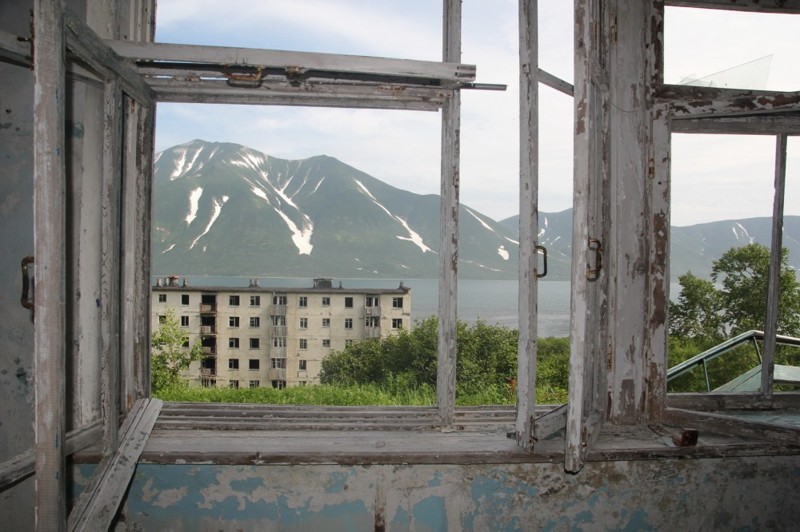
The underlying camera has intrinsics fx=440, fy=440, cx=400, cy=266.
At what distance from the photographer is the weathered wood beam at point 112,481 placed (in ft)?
4.26

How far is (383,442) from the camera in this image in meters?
1.57

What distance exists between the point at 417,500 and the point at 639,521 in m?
0.77

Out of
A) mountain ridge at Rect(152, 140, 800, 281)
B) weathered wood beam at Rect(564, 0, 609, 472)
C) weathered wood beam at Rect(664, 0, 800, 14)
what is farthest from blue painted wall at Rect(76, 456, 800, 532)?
mountain ridge at Rect(152, 140, 800, 281)

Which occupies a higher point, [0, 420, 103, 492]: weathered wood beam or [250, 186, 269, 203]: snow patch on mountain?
[250, 186, 269, 203]: snow patch on mountain

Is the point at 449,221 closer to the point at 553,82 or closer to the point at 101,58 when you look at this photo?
the point at 553,82

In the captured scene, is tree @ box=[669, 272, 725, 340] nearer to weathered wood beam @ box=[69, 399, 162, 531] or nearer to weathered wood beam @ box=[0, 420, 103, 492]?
weathered wood beam @ box=[69, 399, 162, 531]

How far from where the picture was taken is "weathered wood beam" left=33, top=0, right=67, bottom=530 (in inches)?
40.0

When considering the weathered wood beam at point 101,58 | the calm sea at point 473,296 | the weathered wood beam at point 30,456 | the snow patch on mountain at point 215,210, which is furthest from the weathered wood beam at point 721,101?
the snow patch on mountain at point 215,210

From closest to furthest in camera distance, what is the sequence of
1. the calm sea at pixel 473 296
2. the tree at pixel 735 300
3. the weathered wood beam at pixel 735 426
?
1. the weathered wood beam at pixel 735 426
2. the tree at pixel 735 300
3. the calm sea at pixel 473 296

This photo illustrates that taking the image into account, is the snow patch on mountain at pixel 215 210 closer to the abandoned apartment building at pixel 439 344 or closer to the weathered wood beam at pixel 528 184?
the abandoned apartment building at pixel 439 344

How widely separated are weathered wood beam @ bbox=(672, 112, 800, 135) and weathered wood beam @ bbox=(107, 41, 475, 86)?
943 millimetres

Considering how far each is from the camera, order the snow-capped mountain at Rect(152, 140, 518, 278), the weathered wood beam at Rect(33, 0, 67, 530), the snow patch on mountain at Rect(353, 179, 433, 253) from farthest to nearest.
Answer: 1. the snow patch on mountain at Rect(353, 179, 433, 253)
2. the snow-capped mountain at Rect(152, 140, 518, 278)
3. the weathered wood beam at Rect(33, 0, 67, 530)

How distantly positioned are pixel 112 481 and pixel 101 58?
131cm

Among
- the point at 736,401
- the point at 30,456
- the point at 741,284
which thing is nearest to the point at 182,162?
the point at 741,284
